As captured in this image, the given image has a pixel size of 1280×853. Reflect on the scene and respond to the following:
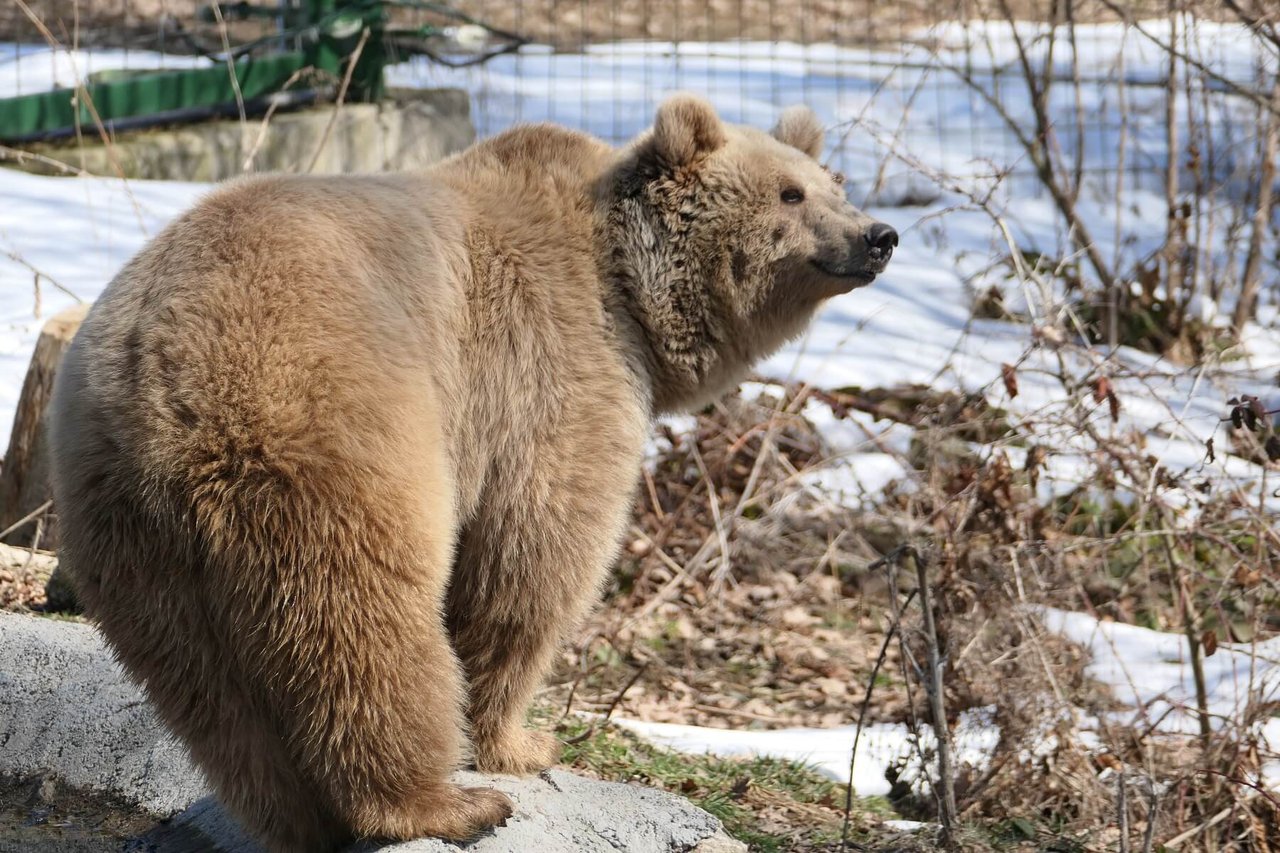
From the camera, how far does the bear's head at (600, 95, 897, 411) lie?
405 cm

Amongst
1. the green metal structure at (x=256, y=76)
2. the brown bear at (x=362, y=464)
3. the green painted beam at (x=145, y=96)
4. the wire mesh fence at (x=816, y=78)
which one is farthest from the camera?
the wire mesh fence at (x=816, y=78)

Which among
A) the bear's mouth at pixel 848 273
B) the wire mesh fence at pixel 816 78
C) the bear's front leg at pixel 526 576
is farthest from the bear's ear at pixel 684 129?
the wire mesh fence at pixel 816 78

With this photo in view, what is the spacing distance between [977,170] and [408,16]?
5.91 m

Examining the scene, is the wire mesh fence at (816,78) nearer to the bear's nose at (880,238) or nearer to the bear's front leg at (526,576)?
the bear's nose at (880,238)

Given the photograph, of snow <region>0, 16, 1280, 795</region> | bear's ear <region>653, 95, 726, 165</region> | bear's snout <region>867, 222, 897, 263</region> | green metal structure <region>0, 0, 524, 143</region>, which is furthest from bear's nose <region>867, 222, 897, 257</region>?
green metal structure <region>0, 0, 524, 143</region>

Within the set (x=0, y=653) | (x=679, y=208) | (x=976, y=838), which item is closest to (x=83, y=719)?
(x=0, y=653)

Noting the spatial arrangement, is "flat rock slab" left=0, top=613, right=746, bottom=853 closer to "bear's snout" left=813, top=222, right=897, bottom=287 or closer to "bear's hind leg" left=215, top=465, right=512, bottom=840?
"bear's hind leg" left=215, top=465, right=512, bottom=840

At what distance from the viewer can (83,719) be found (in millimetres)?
4219

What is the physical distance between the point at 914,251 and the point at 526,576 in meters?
7.55

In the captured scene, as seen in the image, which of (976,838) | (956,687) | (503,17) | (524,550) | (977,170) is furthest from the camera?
(503,17)

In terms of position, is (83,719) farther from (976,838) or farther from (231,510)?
(976,838)

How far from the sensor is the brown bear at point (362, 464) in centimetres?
293

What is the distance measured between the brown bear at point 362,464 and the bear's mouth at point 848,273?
50cm

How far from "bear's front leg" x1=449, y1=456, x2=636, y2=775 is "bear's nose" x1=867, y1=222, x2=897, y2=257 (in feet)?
3.43
